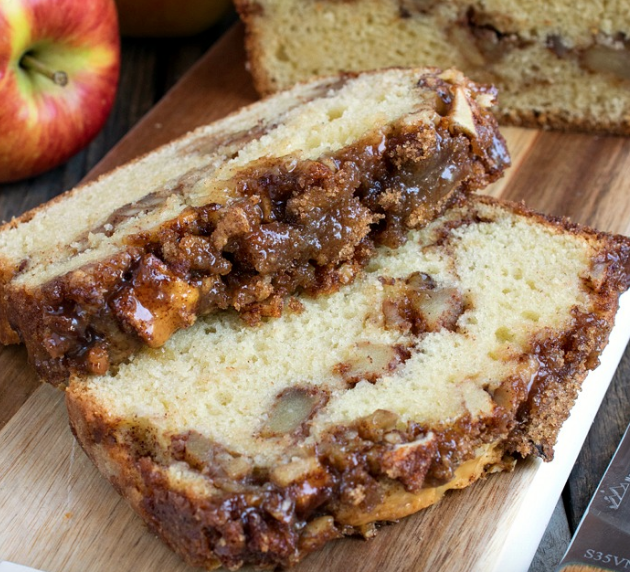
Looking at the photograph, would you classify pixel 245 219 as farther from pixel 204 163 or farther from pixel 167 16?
pixel 167 16

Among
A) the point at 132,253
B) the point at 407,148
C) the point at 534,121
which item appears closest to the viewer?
the point at 132,253

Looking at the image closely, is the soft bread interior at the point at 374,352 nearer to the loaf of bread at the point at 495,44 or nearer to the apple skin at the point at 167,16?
the loaf of bread at the point at 495,44

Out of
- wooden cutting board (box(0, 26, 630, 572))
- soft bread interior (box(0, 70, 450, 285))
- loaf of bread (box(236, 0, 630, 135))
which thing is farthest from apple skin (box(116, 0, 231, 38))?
wooden cutting board (box(0, 26, 630, 572))

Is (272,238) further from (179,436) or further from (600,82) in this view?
(600,82)

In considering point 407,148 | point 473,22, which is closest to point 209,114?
point 473,22

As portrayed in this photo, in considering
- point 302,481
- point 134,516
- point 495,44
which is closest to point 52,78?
point 495,44

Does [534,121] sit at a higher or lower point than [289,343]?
lower

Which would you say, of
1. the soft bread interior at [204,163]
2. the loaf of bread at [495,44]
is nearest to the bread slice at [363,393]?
the soft bread interior at [204,163]
